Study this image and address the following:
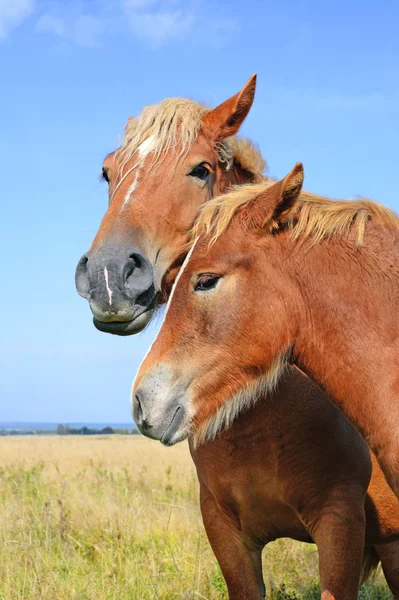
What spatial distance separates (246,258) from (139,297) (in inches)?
22.3

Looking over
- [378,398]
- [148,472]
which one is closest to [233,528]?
[378,398]

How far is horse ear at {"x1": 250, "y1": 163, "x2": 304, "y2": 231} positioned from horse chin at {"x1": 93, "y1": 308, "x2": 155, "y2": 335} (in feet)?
2.33

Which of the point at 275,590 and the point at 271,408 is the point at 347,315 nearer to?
the point at 271,408

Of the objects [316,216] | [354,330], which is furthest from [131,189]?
[354,330]

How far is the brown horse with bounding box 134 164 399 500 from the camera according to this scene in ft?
10.8

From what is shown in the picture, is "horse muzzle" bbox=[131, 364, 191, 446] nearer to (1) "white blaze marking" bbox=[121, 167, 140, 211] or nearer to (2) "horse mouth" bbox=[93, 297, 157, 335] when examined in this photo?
(2) "horse mouth" bbox=[93, 297, 157, 335]

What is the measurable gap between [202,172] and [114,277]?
0.92 m

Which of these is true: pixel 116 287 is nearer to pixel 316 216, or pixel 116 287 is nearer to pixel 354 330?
pixel 316 216

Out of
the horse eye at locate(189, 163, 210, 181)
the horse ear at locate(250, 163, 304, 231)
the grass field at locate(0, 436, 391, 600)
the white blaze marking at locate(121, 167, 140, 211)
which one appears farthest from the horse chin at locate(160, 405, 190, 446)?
the grass field at locate(0, 436, 391, 600)

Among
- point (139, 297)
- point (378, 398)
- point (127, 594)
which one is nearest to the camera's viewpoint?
point (378, 398)

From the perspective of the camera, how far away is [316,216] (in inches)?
138

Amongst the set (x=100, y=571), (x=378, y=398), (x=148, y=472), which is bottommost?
(x=148, y=472)

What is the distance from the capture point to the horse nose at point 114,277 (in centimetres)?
359

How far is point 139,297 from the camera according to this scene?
145 inches
